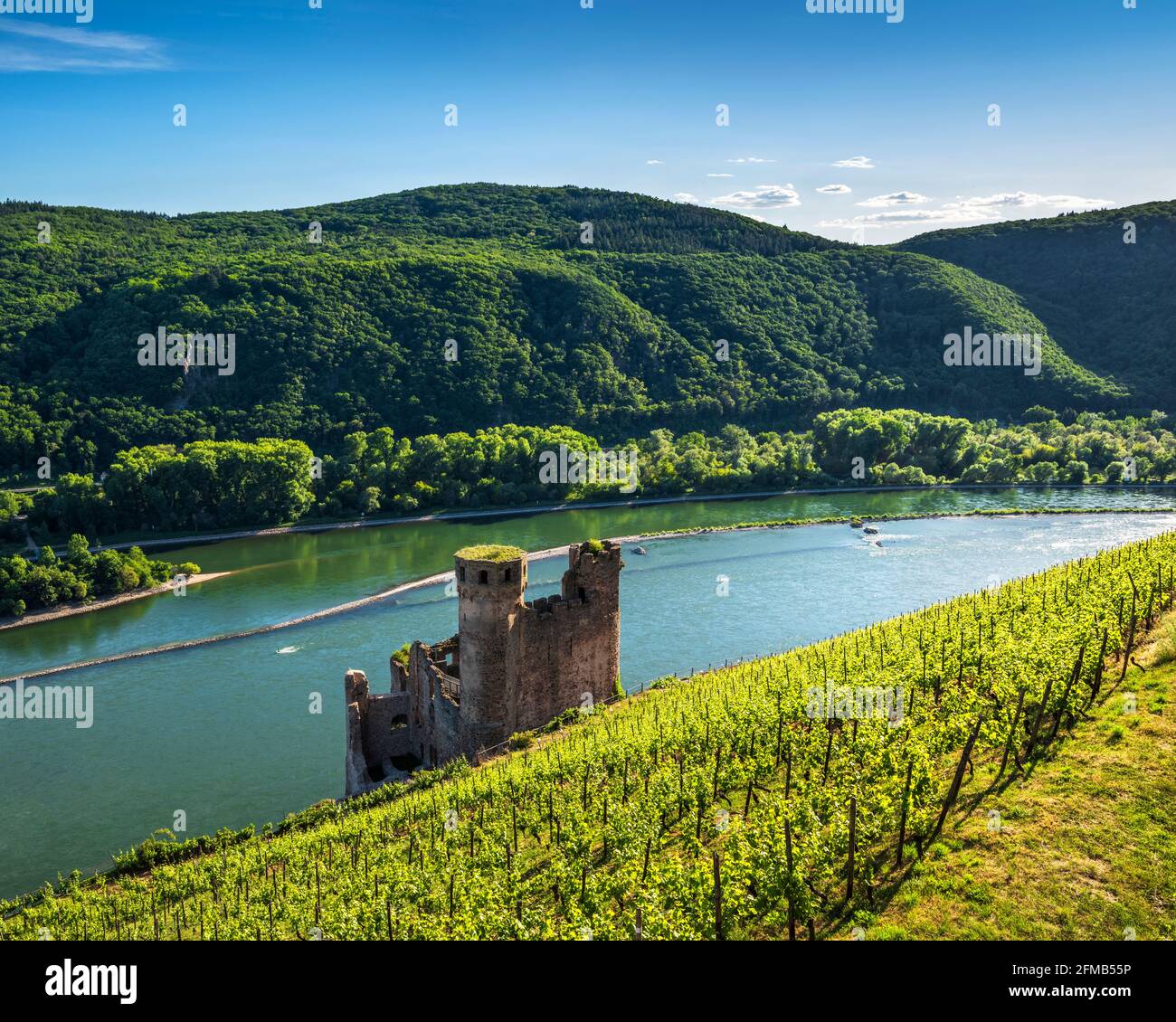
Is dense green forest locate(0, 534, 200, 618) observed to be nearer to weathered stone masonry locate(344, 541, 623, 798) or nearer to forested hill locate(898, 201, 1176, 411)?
weathered stone masonry locate(344, 541, 623, 798)

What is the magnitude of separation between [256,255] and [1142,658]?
144673 mm

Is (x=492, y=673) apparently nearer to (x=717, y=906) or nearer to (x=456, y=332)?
(x=717, y=906)

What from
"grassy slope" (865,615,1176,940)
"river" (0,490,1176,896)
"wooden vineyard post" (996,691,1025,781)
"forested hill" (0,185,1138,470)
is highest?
"forested hill" (0,185,1138,470)

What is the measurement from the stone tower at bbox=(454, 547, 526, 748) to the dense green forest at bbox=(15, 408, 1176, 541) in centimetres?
6757

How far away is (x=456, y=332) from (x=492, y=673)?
106517 mm

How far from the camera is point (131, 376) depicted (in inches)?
4675

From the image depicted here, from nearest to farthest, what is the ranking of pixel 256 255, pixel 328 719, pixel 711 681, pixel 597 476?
pixel 711 681 → pixel 328 719 → pixel 597 476 → pixel 256 255

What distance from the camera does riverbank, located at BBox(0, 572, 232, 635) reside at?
70.7 m

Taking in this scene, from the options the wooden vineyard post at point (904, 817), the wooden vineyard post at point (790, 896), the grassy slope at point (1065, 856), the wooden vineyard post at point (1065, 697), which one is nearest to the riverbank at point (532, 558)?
the wooden vineyard post at point (1065, 697)

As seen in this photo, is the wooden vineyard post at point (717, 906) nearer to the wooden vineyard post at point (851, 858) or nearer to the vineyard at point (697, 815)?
the vineyard at point (697, 815)

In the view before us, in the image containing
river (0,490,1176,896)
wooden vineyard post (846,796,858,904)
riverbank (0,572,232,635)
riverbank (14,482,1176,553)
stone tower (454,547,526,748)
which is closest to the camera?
wooden vineyard post (846,796,858,904)

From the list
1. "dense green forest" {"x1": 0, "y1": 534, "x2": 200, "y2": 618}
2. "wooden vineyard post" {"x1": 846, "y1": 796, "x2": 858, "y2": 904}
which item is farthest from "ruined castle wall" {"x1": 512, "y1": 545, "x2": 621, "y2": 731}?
"dense green forest" {"x1": 0, "y1": 534, "x2": 200, "y2": 618}
